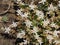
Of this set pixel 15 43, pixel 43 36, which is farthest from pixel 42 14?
pixel 15 43

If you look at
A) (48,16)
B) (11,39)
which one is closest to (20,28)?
(11,39)

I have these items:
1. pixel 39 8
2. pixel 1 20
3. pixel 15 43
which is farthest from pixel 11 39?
pixel 39 8

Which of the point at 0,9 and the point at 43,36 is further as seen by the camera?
the point at 0,9

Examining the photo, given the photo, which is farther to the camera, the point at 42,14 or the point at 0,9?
the point at 0,9

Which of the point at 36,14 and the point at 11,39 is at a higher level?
the point at 36,14

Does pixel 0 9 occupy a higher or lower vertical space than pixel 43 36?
higher

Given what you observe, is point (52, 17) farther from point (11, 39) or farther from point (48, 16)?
point (11, 39)

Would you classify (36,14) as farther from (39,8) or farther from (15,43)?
(15,43)

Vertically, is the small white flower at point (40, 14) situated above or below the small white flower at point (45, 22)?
above

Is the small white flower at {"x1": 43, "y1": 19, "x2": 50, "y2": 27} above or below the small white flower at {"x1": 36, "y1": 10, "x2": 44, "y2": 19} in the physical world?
below
